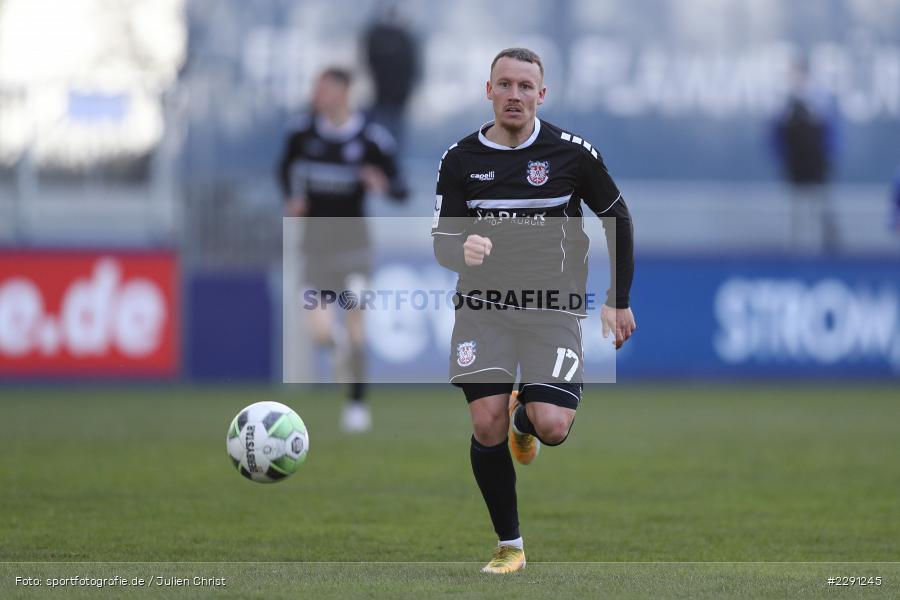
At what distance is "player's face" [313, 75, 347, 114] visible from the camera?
12422mm

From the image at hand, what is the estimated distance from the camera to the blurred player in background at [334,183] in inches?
497

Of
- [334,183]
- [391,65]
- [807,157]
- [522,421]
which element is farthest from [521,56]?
[807,157]

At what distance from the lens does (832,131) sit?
18594 mm

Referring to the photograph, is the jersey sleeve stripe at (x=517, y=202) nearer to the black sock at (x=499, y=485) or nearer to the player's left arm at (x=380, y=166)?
the black sock at (x=499, y=485)

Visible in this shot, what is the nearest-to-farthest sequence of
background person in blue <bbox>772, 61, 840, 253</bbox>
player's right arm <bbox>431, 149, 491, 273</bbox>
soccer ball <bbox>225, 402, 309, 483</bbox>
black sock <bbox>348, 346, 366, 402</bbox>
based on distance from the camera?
player's right arm <bbox>431, 149, 491, 273</bbox>, soccer ball <bbox>225, 402, 309, 483</bbox>, black sock <bbox>348, 346, 366, 402</bbox>, background person in blue <bbox>772, 61, 840, 253</bbox>

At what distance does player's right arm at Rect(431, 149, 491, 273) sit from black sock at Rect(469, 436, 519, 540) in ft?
2.54

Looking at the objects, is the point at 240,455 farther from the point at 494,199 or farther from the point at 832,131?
the point at 832,131

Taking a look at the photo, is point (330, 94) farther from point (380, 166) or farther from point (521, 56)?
point (521, 56)

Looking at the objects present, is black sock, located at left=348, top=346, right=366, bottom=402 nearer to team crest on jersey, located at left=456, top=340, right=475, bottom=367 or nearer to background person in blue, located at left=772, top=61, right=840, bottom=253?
team crest on jersey, located at left=456, top=340, right=475, bottom=367

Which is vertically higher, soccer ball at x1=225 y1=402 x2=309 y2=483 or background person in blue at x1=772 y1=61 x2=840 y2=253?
background person in blue at x1=772 y1=61 x2=840 y2=253

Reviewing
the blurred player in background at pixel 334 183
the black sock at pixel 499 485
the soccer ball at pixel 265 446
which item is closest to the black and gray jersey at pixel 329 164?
the blurred player in background at pixel 334 183

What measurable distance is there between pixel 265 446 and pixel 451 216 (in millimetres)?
1359

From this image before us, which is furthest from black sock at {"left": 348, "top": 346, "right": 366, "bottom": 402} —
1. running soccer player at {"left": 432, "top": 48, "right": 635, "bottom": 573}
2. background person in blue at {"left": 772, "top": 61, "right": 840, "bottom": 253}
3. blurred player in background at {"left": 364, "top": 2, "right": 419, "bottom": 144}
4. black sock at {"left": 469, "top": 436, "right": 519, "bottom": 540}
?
background person in blue at {"left": 772, "top": 61, "right": 840, "bottom": 253}

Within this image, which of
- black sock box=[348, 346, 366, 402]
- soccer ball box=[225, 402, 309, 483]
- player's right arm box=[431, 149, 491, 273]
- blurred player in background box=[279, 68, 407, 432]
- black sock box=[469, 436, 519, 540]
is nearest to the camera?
black sock box=[469, 436, 519, 540]
